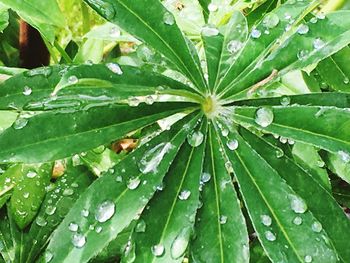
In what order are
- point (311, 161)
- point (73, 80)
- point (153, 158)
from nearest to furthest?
point (73, 80)
point (153, 158)
point (311, 161)

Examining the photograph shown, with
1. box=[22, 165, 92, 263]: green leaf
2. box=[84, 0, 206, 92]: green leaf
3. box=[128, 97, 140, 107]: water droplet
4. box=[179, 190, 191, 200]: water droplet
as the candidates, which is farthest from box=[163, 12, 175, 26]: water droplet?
box=[22, 165, 92, 263]: green leaf

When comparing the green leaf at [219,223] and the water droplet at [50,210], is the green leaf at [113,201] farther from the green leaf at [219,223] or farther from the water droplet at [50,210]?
the water droplet at [50,210]

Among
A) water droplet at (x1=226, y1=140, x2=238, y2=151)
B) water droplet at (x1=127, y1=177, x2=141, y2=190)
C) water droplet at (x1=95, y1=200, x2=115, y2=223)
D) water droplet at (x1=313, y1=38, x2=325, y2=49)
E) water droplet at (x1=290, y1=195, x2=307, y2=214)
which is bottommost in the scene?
water droplet at (x1=95, y1=200, x2=115, y2=223)

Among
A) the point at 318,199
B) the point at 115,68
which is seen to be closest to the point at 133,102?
the point at 115,68

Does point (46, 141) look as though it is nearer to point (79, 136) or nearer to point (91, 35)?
point (79, 136)

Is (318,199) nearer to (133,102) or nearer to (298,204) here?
(298,204)

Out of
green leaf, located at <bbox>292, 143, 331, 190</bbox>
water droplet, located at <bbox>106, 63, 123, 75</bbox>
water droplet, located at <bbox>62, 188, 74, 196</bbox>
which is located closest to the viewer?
water droplet, located at <bbox>106, 63, 123, 75</bbox>

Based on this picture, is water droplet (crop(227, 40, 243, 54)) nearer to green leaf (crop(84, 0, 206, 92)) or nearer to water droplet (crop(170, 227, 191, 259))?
green leaf (crop(84, 0, 206, 92))
